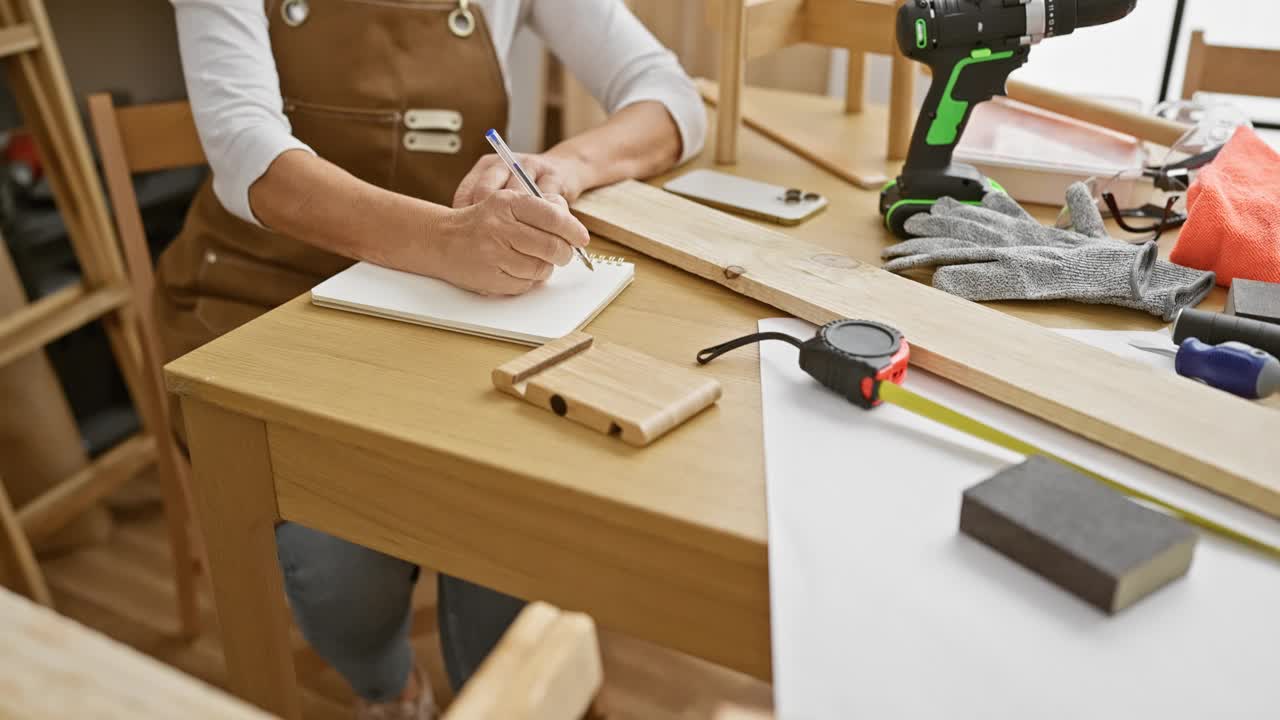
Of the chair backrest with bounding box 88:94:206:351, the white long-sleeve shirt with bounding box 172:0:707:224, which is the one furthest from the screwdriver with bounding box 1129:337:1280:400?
the chair backrest with bounding box 88:94:206:351

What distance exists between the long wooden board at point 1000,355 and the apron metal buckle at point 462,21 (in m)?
0.35

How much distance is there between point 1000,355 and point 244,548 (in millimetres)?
643

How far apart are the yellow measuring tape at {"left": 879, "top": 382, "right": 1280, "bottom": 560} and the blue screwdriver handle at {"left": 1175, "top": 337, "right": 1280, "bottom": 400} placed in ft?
0.59

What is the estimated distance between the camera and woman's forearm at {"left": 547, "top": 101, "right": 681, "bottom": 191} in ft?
3.91

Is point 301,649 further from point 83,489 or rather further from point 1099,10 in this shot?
point 1099,10

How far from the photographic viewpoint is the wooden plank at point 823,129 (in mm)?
1329

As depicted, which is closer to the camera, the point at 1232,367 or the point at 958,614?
the point at 958,614

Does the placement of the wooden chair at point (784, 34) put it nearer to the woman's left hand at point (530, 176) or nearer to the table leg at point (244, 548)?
the woman's left hand at point (530, 176)

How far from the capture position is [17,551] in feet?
5.31

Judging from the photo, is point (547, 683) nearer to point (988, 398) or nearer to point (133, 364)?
point (988, 398)

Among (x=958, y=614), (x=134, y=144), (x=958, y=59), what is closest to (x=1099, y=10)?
(x=958, y=59)

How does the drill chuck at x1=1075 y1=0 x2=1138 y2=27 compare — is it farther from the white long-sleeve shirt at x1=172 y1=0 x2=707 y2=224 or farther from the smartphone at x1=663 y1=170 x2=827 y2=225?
the white long-sleeve shirt at x1=172 y1=0 x2=707 y2=224

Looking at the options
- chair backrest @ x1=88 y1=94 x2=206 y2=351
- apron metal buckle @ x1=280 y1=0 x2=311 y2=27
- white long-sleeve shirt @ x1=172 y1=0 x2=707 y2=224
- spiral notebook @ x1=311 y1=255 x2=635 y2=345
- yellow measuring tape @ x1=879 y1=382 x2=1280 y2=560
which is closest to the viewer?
yellow measuring tape @ x1=879 y1=382 x2=1280 y2=560

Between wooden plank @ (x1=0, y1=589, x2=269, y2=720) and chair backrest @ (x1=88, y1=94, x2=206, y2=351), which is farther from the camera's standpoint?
chair backrest @ (x1=88, y1=94, x2=206, y2=351)
